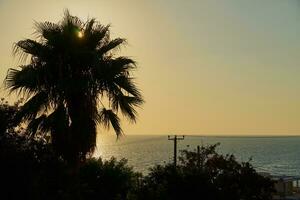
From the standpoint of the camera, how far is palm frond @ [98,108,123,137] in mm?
19000

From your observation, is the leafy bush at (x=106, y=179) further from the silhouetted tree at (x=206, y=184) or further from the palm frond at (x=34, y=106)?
the palm frond at (x=34, y=106)

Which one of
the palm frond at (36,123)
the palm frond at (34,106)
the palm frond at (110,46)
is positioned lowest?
the palm frond at (36,123)

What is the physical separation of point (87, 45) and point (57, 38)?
3.22 ft

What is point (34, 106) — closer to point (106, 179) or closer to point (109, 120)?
point (109, 120)

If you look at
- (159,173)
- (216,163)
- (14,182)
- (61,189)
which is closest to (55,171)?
(61,189)

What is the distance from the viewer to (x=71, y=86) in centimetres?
1811

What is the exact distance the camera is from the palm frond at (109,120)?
19.0 metres

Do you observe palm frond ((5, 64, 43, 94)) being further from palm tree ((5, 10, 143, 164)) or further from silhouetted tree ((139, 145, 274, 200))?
silhouetted tree ((139, 145, 274, 200))

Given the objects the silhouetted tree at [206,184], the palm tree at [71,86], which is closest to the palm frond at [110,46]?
the palm tree at [71,86]

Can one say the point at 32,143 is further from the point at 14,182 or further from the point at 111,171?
the point at 111,171

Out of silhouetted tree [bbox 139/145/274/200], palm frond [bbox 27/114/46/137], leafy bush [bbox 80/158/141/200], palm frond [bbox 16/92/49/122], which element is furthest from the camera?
leafy bush [bbox 80/158/141/200]

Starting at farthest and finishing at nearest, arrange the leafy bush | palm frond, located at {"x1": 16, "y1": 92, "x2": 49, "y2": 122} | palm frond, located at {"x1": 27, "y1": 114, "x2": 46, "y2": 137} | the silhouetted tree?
the leafy bush < palm frond, located at {"x1": 27, "y1": 114, "x2": 46, "y2": 137} < palm frond, located at {"x1": 16, "y1": 92, "x2": 49, "y2": 122} < the silhouetted tree

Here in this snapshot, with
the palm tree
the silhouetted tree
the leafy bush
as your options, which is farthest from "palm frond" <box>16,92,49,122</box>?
the leafy bush

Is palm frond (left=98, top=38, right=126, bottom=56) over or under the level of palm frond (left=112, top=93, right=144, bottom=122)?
over
